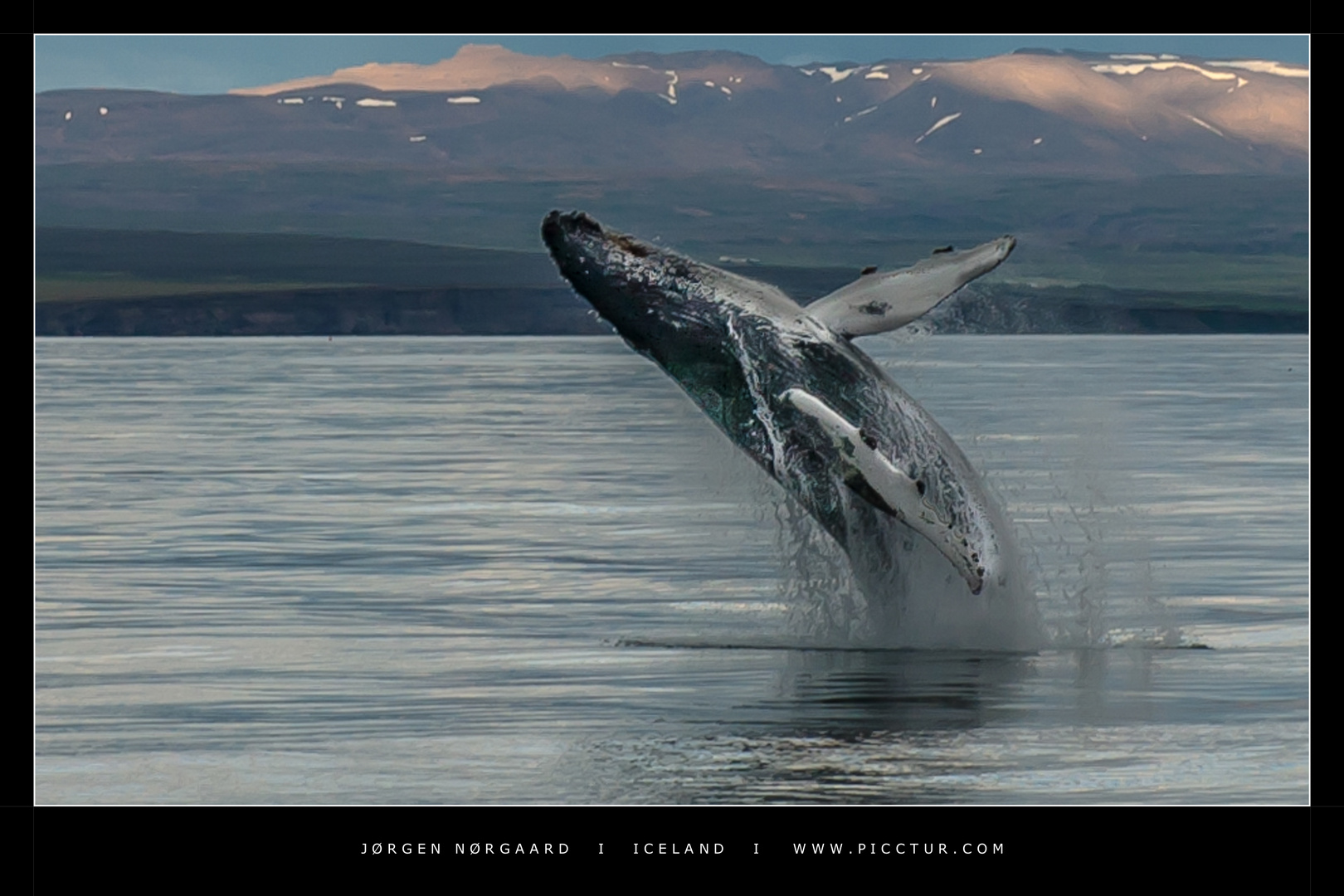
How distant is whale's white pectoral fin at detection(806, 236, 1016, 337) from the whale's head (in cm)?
86

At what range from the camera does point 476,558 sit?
1909 cm

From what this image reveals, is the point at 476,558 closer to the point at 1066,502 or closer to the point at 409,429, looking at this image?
the point at 1066,502

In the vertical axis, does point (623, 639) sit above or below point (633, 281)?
below

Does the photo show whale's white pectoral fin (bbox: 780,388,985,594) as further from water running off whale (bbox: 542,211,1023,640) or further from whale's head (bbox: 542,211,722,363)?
whale's head (bbox: 542,211,722,363)

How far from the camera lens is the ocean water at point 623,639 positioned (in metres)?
11.1

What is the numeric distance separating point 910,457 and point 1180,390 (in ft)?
120

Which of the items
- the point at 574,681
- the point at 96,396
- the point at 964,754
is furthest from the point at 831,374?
the point at 96,396

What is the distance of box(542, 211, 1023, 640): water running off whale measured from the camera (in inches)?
571

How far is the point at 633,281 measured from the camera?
15.5m

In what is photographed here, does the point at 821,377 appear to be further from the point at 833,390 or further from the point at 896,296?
the point at 896,296

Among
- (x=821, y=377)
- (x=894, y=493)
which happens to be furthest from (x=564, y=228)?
(x=894, y=493)

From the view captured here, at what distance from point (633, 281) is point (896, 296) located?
197 cm

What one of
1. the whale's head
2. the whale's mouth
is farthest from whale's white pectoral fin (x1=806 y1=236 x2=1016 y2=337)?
the whale's mouth

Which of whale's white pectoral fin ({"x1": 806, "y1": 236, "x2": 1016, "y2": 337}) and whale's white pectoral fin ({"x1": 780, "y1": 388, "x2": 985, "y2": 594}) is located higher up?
A: whale's white pectoral fin ({"x1": 806, "y1": 236, "x2": 1016, "y2": 337})
